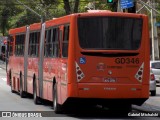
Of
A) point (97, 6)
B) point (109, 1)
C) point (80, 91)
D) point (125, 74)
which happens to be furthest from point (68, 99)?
point (97, 6)

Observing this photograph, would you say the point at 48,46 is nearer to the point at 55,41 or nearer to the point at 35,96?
the point at 55,41

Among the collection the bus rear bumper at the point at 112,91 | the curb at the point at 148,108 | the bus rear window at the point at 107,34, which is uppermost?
the bus rear window at the point at 107,34

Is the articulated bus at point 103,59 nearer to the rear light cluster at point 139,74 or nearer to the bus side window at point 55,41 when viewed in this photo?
the rear light cluster at point 139,74

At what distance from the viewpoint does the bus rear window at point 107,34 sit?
17188mm

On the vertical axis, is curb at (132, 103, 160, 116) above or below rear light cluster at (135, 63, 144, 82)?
below

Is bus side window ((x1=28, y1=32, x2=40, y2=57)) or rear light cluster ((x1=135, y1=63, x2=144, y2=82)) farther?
bus side window ((x1=28, y1=32, x2=40, y2=57))

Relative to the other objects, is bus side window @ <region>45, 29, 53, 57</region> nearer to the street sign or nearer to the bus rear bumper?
the bus rear bumper

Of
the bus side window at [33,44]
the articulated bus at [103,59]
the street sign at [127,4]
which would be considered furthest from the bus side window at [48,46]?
A: the street sign at [127,4]

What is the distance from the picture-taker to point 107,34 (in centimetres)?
1725

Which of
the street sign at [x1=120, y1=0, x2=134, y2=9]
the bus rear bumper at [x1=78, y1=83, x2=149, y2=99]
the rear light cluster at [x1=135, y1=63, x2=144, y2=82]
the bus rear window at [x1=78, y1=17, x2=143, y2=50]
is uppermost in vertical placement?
the street sign at [x1=120, y1=0, x2=134, y2=9]

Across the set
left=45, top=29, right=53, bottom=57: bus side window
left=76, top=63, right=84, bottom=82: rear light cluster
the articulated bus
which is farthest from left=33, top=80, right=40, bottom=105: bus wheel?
left=76, top=63, right=84, bottom=82: rear light cluster

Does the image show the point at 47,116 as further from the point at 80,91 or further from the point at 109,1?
the point at 109,1

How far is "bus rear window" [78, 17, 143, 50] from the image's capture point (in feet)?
56.4

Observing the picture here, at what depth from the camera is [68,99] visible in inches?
671
